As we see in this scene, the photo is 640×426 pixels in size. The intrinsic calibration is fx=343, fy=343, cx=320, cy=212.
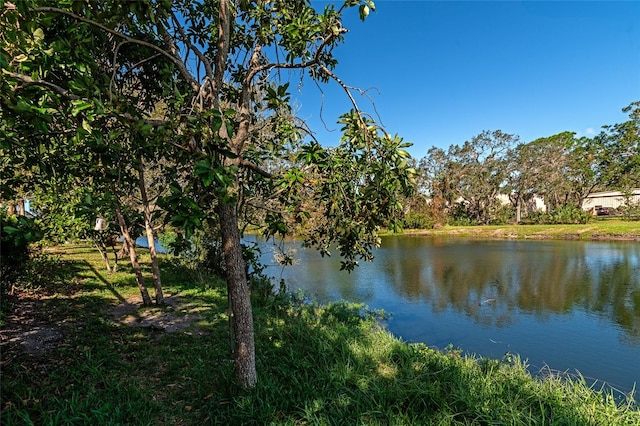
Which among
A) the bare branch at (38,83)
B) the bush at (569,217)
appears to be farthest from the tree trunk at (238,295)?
the bush at (569,217)

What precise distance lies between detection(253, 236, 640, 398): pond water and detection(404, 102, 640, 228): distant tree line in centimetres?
1659

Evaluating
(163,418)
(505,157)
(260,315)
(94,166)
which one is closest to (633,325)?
(260,315)

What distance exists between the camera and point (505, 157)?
3731cm

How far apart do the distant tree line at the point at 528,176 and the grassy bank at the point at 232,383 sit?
92.9 ft

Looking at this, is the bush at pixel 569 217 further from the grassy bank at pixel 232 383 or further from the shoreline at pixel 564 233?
the grassy bank at pixel 232 383

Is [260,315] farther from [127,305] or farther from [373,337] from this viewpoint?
[127,305]

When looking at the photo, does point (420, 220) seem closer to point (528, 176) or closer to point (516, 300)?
point (528, 176)

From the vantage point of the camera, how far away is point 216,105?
304 centimetres

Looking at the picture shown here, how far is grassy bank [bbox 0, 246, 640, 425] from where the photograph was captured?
298cm

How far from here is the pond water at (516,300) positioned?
6.69 m

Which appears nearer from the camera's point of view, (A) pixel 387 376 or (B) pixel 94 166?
(B) pixel 94 166

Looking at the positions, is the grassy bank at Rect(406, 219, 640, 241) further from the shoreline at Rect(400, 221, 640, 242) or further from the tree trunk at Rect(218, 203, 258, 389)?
the tree trunk at Rect(218, 203, 258, 389)

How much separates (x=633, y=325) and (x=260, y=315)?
8.62 metres

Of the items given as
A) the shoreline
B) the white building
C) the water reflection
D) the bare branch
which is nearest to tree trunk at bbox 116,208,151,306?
the bare branch
